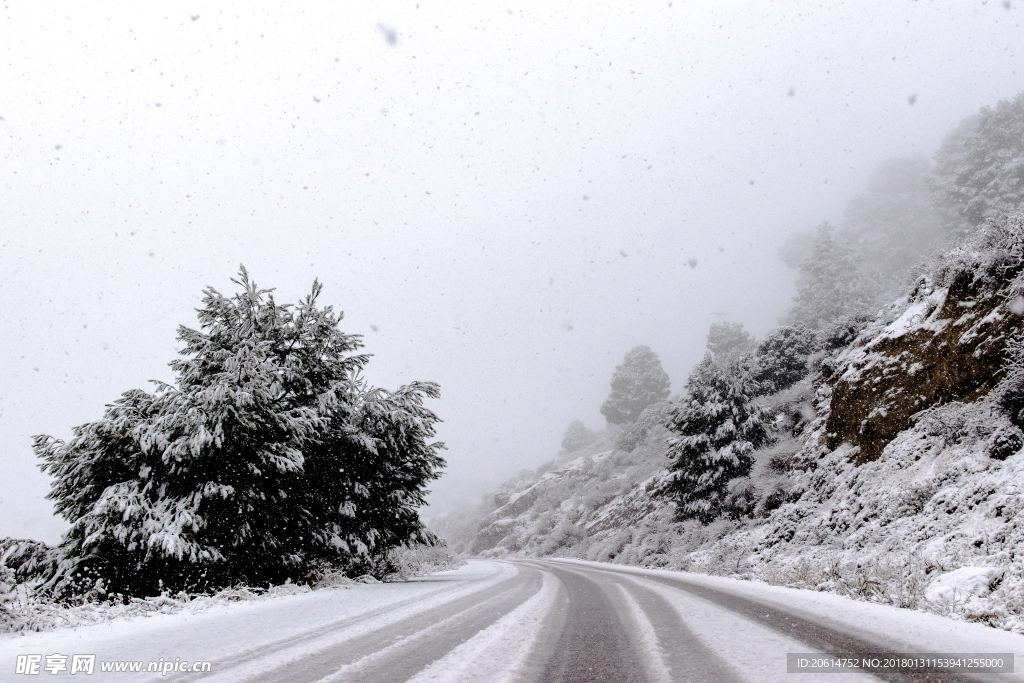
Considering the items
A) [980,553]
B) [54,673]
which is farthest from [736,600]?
[54,673]

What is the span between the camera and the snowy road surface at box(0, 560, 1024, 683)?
3.95 m

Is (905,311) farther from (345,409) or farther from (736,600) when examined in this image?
(345,409)

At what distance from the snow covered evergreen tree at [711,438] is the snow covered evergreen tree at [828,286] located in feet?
76.5

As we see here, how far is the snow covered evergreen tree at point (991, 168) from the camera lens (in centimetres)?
3591

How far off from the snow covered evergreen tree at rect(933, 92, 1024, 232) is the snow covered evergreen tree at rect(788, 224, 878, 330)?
284 inches

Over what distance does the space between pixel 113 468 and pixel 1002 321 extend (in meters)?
19.5

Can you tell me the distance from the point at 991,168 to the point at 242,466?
47.1m

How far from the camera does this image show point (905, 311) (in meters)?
18.0

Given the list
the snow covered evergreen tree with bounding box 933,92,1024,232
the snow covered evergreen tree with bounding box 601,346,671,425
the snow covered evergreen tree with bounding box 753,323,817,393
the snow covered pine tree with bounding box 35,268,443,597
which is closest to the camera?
the snow covered pine tree with bounding box 35,268,443,597

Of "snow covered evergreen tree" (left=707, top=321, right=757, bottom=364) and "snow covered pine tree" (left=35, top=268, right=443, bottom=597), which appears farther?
"snow covered evergreen tree" (left=707, top=321, right=757, bottom=364)

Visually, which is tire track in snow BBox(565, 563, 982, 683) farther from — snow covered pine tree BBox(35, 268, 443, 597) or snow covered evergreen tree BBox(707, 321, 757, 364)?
snow covered evergreen tree BBox(707, 321, 757, 364)

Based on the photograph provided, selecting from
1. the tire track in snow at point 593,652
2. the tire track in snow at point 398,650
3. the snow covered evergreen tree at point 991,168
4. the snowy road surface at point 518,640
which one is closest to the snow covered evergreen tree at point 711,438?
the snowy road surface at point 518,640

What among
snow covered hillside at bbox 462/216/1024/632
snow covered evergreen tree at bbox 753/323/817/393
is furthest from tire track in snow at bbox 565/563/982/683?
snow covered evergreen tree at bbox 753/323/817/393

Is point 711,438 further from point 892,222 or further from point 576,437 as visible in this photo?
point 576,437
